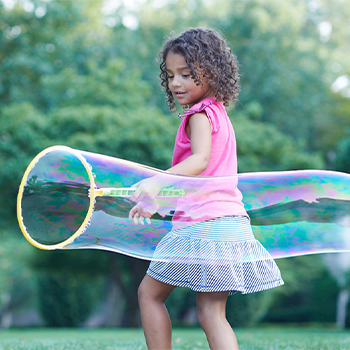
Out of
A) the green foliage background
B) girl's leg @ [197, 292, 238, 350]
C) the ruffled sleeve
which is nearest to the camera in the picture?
girl's leg @ [197, 292, 238, 350]

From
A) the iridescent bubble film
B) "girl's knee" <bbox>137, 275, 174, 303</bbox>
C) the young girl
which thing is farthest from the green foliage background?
"girl's knee" <bbox>137, 275, 174, 303</bbox>

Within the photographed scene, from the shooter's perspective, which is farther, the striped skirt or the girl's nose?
the girl's nose

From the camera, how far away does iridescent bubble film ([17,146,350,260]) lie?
247 centimetres

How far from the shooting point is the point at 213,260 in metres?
2.40

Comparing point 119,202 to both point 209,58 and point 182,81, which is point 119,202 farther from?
point 209,58

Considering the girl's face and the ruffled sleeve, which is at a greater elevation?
the girl's face

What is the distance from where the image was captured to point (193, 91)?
2.62 meters

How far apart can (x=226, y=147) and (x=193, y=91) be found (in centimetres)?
31

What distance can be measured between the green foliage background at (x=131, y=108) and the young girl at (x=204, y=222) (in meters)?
9.04

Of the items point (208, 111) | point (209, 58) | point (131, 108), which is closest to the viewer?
point (208, 111)

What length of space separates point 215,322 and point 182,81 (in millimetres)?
1096

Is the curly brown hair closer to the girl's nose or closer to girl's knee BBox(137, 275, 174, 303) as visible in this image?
the girl's nose

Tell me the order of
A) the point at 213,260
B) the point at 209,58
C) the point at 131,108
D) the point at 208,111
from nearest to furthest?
the point at 213,260
the point at 208,111
the point at 209,58
the point at 131,108

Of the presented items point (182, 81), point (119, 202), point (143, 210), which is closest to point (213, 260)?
point (143, 210)
